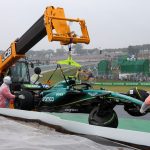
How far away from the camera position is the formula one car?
10188 millimetres

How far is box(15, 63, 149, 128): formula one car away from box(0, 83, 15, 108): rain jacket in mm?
341

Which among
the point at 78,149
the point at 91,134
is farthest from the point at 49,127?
the point at 78,149

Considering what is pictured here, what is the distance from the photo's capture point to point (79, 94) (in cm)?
1146

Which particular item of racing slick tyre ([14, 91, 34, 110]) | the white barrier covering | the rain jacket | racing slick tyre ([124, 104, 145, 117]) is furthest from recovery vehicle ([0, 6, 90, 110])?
the white barrier covering

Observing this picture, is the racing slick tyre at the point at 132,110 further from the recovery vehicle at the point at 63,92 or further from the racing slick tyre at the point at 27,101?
the racing slick tyre at the point at 27,101

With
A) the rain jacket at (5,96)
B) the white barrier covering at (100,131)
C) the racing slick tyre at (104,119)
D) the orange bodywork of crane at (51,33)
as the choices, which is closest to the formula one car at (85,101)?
the racing slick tyre at (104,119)

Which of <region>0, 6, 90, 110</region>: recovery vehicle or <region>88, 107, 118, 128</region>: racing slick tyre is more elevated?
<region>0, 6, 90, 110</region>: recovery vehicle

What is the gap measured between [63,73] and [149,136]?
7123mm

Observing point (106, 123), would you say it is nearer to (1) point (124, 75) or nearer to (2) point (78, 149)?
(2) point (78, 149)

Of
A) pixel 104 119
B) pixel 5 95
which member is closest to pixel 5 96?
pixel 5 95

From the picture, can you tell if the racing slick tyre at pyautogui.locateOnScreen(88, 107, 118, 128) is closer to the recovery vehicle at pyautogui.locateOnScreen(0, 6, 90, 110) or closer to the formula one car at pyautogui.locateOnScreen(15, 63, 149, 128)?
the formula one car at pyautogui.locateOnScreen(15, 63, 149, 128)

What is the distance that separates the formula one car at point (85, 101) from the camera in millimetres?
10188

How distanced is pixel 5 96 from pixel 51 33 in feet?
7.25

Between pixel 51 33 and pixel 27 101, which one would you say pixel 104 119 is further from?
pixel 51 33
